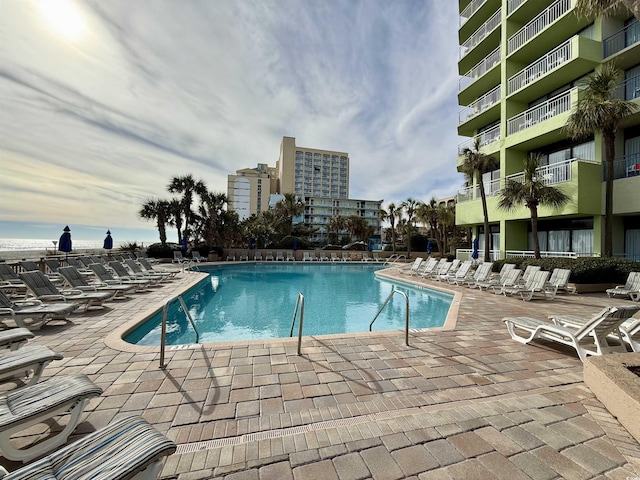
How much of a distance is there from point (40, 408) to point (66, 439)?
40 centimetres

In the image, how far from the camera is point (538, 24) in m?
15.4

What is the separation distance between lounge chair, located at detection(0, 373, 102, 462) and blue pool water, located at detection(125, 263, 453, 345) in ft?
10.8

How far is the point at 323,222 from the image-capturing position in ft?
238

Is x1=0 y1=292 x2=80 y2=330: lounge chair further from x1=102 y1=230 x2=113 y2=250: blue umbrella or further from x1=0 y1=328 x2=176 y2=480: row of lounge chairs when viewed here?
x1=102 y1=230 x2=113 y2=250: blue umbrella

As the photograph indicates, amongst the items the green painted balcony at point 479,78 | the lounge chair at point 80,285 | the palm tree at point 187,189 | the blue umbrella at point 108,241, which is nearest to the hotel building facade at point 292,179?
the palm tree at point 187,189

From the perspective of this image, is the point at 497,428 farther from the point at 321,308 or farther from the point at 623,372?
the point at 321,308

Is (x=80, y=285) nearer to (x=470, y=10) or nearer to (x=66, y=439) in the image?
(x=66, y=439)

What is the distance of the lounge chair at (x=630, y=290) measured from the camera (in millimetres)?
→ 9360

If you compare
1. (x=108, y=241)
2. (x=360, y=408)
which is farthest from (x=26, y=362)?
(x=108, y=241)

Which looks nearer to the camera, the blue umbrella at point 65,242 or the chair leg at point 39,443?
the chair leg at point 39,443

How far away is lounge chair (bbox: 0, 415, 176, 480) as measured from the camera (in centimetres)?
145

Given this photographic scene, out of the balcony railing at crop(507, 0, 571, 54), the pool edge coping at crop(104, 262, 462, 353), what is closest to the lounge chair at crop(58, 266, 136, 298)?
the pool edge coping at crop(104, 262, 462, 353)

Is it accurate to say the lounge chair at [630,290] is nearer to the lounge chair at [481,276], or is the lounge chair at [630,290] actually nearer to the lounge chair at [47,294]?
the lounge chair at [481,276]

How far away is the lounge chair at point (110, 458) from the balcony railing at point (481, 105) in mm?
22511
